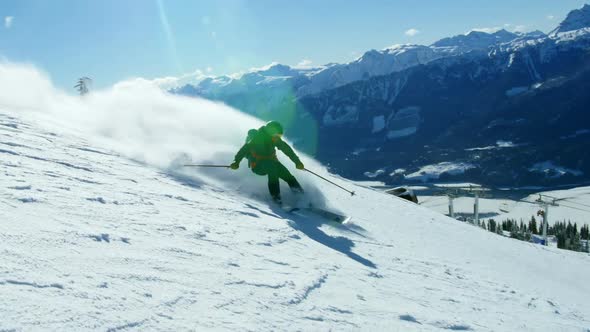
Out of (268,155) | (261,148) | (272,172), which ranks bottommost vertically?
(272,172)

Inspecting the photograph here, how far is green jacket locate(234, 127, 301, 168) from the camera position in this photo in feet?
39.5

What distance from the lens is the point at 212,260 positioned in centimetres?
573

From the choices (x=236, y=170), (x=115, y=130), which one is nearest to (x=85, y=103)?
(x=115, y=130)

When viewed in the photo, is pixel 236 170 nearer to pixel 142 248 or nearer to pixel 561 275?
pixel 142 248

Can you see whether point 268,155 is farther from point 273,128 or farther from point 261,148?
point 273,128

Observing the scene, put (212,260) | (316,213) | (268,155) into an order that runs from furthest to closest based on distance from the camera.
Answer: (268,155), (316,213), (212,260)

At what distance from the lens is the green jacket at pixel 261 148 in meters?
12.0

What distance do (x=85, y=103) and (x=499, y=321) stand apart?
2122cm

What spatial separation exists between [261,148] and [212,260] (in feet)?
21.6

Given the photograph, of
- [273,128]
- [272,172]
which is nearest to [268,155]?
[272,172]

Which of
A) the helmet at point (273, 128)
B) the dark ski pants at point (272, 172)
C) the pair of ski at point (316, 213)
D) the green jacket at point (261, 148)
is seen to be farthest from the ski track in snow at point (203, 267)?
the helmet at point (273, 128)

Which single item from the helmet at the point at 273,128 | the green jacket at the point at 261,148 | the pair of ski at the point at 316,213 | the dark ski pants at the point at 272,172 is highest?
the helmet at the point at 273,128

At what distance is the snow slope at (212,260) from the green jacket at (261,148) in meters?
0.93

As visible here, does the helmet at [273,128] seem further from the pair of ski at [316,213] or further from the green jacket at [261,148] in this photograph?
the pair of ski at [316,213]
